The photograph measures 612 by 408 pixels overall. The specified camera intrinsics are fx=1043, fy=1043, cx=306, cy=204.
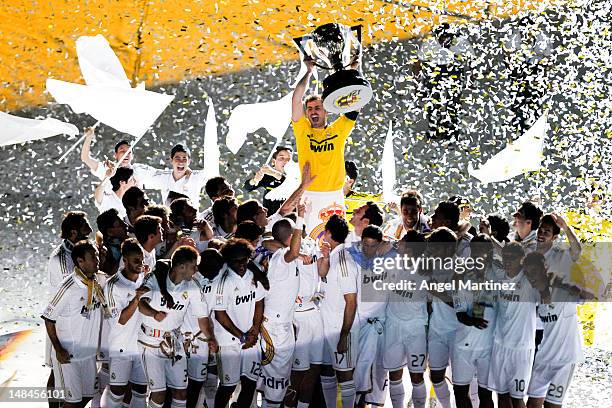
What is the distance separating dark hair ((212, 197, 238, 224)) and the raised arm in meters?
0.80

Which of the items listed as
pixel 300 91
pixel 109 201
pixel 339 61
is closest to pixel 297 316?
pixel 300 91

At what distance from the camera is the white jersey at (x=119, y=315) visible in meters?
4.81

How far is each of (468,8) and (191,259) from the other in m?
8.71

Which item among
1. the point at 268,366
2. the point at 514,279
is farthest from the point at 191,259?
the point at 514,279

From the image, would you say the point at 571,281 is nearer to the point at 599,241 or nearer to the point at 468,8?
the point at 599,241

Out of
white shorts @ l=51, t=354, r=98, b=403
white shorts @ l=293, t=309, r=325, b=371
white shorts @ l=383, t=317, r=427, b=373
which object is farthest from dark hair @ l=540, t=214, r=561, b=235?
white shorts @ l=51, t=354, r=98, b=403

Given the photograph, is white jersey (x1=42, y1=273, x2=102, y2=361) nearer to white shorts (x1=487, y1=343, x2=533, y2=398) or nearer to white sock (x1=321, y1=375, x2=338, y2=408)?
white sock (x1=321, y1=375, x2=338, y2=408)

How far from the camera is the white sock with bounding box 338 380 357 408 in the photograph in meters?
5.10

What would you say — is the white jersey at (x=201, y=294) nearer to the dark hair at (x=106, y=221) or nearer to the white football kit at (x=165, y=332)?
the white football kit at (x=165, y=332)

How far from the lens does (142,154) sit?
43.0ft

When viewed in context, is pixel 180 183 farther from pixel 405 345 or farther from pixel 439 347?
pixel 439 347

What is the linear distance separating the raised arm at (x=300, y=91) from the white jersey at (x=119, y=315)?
5.31 ft

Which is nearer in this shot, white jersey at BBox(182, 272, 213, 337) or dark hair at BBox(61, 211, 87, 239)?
white jersey at BBox(182, 272, 213, 337)

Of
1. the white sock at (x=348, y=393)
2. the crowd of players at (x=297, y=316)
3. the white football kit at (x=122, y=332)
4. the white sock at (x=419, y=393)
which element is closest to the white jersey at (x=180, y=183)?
the crowd of players at (x=297, y=316)
